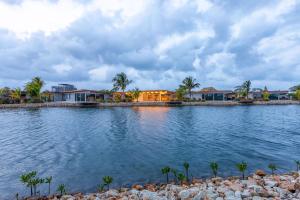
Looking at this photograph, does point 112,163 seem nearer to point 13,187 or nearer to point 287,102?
point 13,187

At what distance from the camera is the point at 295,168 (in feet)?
46.9

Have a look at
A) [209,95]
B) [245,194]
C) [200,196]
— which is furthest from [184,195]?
[209,95]

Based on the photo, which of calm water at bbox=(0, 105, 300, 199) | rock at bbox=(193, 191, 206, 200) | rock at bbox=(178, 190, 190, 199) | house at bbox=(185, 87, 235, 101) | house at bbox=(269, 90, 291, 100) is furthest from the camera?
house at bbox=(269, 90, 291, 100)

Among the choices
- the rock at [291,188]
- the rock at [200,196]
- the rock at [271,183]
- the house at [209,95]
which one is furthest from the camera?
the house at [209,95]

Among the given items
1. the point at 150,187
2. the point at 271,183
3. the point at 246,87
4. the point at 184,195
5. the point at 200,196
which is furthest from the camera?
the point at 246,87

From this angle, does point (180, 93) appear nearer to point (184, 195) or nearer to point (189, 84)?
point (189, 84)

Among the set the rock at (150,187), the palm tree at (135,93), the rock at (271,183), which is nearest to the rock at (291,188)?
the rock at (271,183)

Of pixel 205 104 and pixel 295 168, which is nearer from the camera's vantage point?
pixel 295 168

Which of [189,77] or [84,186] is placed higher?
[189,77]

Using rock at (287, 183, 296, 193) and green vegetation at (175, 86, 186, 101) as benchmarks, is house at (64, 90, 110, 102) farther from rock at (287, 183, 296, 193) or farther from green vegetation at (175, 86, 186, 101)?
rock at (287, 183, 296, 193)

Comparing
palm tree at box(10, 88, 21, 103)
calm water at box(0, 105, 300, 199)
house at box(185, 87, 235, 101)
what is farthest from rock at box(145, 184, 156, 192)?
house at box(185, 87, 235, 101)

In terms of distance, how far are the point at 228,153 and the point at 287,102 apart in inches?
3569

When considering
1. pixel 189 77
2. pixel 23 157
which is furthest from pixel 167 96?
pixel 23 157

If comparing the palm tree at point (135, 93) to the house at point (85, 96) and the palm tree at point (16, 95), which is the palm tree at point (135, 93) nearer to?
the house at point (85, 96)
